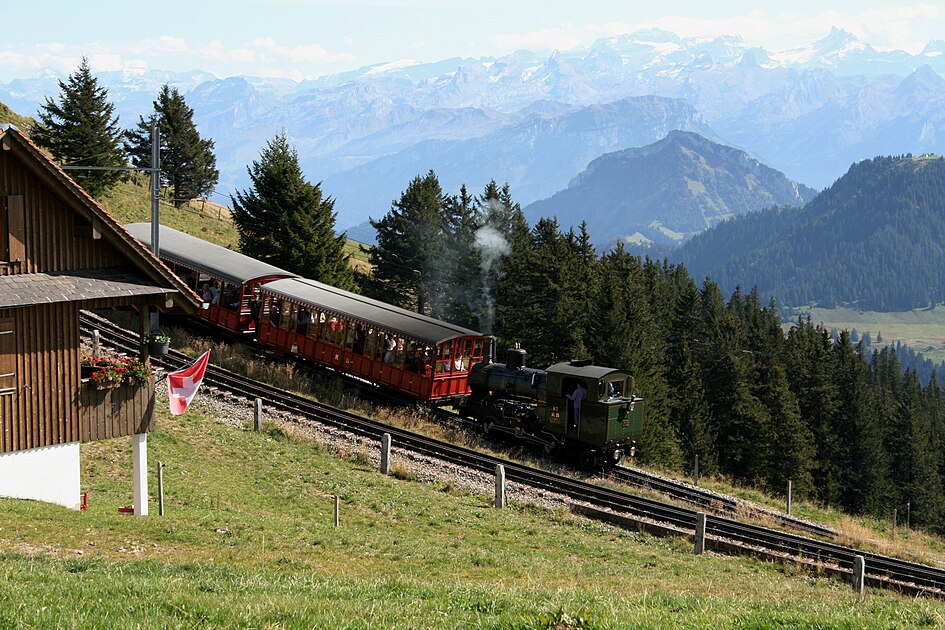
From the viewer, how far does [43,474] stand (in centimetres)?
1627

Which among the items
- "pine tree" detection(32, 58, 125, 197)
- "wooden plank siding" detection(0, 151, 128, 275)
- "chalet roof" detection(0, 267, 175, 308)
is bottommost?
"chalet roof" detection(0, 267, 175, 308)

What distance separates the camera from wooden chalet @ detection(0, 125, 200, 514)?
15359mm

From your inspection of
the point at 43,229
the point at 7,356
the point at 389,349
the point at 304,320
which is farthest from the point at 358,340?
the point at 7,356

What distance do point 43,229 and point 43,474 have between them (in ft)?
14.3

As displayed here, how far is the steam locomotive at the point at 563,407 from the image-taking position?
2928cm

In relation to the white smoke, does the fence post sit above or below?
below

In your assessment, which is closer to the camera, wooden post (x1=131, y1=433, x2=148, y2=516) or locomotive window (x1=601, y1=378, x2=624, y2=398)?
wooden post (x1=131, y1=433, x2=148, y2=516)

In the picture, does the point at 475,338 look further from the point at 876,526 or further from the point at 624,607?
the point at 624,607

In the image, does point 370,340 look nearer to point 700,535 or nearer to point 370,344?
point 370,344

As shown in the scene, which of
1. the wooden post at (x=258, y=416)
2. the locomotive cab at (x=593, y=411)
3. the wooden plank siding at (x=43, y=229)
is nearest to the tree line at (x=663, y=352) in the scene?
the locomotive cab at (x=593, y=411)

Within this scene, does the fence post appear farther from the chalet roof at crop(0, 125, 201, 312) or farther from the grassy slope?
the chalet roof at crop(0, 125, 201, 312)

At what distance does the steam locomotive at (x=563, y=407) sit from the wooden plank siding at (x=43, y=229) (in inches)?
661

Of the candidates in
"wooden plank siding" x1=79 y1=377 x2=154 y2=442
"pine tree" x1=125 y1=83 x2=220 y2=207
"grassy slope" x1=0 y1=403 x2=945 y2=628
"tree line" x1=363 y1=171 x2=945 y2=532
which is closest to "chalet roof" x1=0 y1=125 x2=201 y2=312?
"wooden plank siding" x1=79 y1=377 x2=154 y2=442

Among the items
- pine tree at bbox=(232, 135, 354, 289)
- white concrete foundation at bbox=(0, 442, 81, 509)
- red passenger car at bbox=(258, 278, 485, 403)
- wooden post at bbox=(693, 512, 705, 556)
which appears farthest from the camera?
pine tree at bbox=(232, 135, 354, 289)
